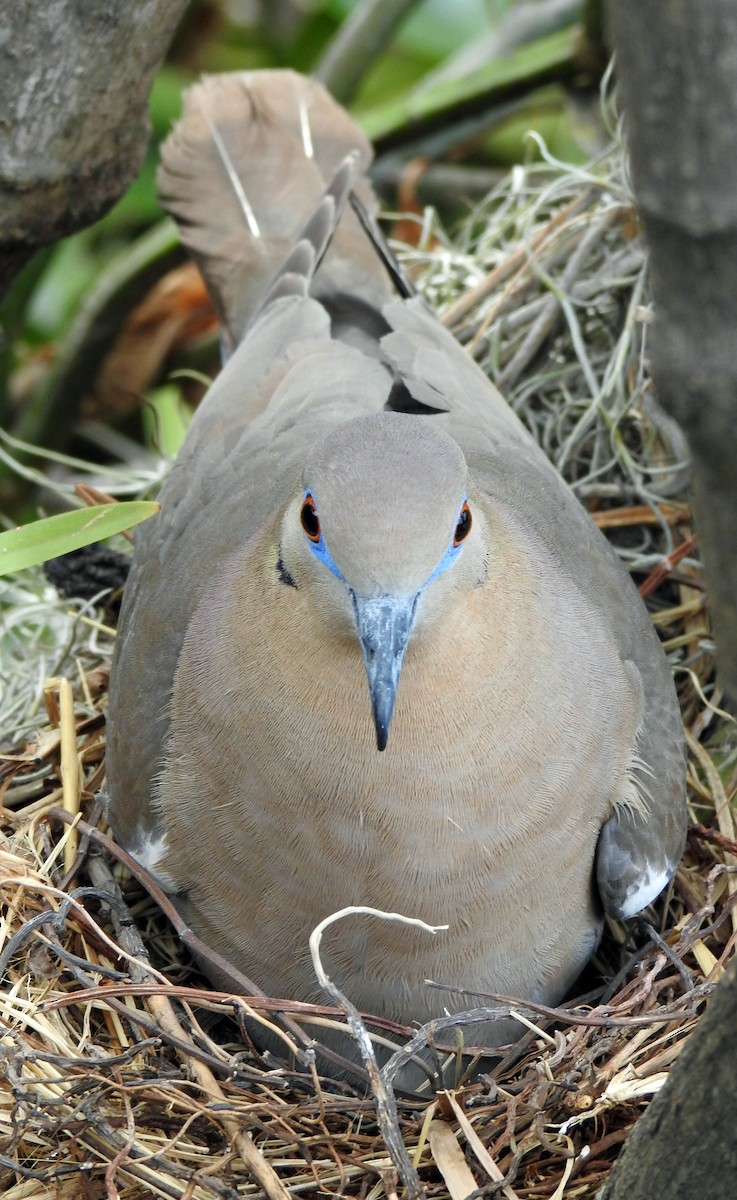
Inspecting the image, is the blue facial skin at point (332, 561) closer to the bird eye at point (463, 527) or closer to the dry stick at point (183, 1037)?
the bird eye at point (463, 527)

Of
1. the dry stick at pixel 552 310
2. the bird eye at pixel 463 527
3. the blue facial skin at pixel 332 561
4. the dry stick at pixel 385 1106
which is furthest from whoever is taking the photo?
the dry stick at pixel 552 310

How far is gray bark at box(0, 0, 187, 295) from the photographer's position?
319 cm

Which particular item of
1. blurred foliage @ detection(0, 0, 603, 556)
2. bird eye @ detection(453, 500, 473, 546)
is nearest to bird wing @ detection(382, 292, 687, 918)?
bird eye @ detection(453, 500, 473, 546)

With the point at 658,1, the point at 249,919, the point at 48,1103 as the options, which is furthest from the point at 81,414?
the point at 658,1

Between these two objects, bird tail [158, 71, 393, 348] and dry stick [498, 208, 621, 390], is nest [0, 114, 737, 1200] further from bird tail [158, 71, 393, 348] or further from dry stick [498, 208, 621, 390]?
bird tail [158, 71, 393, 348]

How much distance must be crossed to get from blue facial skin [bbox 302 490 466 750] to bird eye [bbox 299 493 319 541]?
0.30ft

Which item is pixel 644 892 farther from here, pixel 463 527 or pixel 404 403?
pixel 404 403

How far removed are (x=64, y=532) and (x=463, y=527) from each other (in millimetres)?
861

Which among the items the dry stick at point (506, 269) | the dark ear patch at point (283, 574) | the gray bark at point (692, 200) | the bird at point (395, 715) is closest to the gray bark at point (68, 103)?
the bird at point (395, 715)

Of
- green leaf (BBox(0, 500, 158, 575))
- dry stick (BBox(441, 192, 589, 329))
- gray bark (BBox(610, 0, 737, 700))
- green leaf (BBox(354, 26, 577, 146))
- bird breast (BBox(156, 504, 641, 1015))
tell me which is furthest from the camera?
green leaf (BBox(354, 26, 577, 146))

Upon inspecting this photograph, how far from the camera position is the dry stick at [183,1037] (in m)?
2.62

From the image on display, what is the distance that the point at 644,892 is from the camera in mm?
3117

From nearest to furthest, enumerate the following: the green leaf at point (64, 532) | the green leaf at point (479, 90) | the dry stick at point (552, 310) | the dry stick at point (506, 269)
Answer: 1. the green leaf at point (64, 532)
2. the dry stick at point (552, 310)
3. the dry stick at point (506, 269)
4. the green leaf at point (479, 90)

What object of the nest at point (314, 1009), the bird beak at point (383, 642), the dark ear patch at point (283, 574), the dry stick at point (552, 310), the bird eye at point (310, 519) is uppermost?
the bird eye at point (310, 519)
